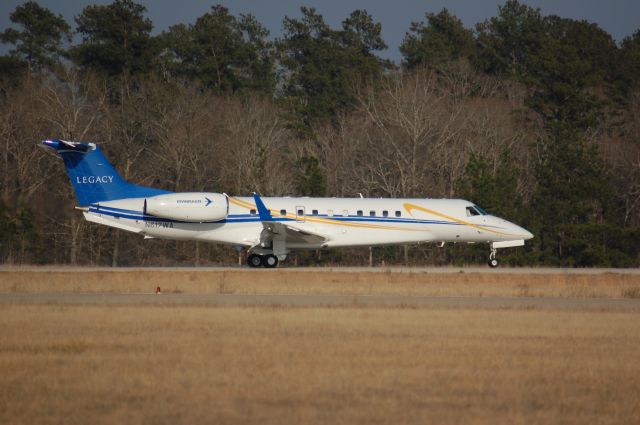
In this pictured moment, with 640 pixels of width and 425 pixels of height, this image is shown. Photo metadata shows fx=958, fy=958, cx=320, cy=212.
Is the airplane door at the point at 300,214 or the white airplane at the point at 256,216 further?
the airplane door at the point at 300,214

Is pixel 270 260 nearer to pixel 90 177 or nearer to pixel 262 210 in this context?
pixel 262 210

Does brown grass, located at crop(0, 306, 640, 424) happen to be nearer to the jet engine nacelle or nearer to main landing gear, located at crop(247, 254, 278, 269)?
the jet engine nacelle

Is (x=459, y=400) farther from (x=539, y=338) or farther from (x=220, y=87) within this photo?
(x=220, y=87)

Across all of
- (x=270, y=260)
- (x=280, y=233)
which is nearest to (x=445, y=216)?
(x=280, y=233)

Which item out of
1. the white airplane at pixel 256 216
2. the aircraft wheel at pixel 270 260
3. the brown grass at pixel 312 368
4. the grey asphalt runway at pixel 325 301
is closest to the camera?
the brown grass at pixel 312 368

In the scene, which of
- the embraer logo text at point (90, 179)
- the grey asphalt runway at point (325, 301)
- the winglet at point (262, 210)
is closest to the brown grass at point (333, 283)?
the grey asphalt runway at point (325, 301)

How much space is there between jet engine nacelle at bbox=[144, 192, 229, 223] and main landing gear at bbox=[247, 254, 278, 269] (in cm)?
197

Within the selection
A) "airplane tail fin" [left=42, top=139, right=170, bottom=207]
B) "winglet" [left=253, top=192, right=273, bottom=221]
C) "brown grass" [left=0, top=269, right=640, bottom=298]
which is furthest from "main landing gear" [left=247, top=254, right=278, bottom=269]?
"airplane tail fin" [left=42, top=139, right=170, bottom=207]

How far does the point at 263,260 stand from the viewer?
32188mm

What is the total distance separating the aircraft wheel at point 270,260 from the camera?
32094mm

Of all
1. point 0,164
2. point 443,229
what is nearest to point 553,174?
point 443,229

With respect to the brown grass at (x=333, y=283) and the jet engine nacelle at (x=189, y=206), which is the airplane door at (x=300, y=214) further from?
the brown grass at (x=333, y=283)

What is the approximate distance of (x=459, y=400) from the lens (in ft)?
33.4

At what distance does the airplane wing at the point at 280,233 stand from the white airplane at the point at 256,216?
33 millimetres
